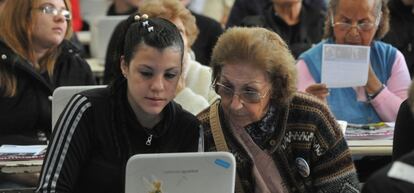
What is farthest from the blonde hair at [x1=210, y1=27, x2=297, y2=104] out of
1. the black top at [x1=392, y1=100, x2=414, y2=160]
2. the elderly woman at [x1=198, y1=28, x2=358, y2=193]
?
the black top at [x1=392, y1=100, x2=414, y2=160]

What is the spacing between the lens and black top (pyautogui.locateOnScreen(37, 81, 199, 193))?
8.20ft

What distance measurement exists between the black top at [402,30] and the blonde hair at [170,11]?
1387 millimetres

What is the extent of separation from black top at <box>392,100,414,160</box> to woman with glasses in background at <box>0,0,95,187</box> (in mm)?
1566

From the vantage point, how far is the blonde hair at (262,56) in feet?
8.48

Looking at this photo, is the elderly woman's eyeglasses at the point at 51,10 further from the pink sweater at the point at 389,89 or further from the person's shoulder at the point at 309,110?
the person's shoulder at the point at 309,110

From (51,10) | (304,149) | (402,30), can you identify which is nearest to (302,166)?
(304,149)

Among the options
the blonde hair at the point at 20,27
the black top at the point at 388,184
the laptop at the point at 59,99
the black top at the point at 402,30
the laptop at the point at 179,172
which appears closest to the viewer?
the black top at the point at 388,184

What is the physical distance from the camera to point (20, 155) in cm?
314

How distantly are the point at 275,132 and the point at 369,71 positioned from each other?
1.17 m

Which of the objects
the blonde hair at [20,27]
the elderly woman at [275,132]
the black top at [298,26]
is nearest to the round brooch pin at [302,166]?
the elderly woman at [275,132]

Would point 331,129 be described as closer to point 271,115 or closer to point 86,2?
point 271,115

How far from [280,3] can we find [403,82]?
1434 mm

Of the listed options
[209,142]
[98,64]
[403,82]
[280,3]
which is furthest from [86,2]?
[209,142]

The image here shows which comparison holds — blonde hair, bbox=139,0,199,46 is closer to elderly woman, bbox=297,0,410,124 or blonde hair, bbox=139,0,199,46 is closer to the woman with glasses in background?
the woman with glasses in background
